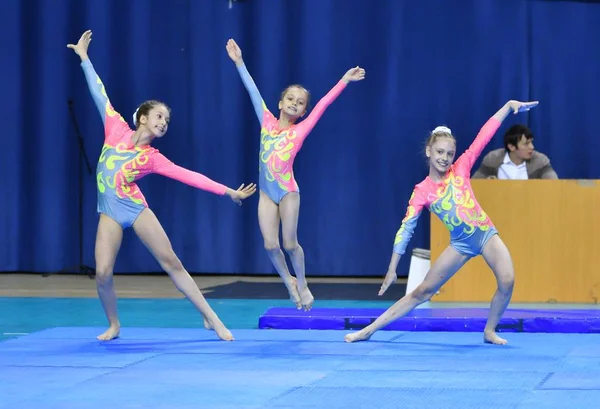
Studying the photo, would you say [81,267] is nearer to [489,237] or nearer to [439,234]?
[439,234]

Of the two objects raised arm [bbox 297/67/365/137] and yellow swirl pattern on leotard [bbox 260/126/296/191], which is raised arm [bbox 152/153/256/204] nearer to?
yellow swirl pattern on leotard [bbox 260/126/296/191]

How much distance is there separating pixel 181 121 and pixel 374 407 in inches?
297

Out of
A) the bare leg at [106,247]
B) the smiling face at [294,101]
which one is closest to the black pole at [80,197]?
the smiling face at [294,101]

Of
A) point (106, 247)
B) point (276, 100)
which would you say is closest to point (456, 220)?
point (106, 247)

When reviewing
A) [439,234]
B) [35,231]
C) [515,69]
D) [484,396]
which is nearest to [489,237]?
[484,396]

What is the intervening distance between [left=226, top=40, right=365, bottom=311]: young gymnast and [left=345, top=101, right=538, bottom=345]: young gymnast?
3.10 feet

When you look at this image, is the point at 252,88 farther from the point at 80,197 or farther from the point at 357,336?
the point at 80,197

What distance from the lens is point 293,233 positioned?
7.88m

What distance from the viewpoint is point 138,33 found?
12.2 meters

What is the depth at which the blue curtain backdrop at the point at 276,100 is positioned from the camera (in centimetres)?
1176

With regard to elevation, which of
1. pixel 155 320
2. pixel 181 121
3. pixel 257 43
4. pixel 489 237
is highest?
pixel 257 43

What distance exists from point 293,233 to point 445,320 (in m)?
1.30

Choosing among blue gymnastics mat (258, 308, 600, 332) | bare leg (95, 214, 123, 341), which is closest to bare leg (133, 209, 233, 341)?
bare leg (95, 214, 123, 341)

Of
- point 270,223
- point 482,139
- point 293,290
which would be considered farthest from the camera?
point 293,290
